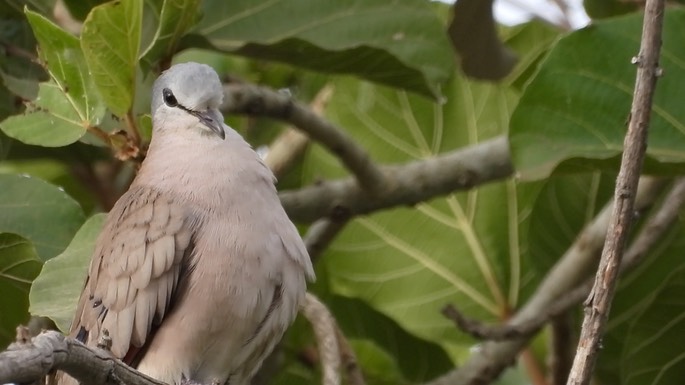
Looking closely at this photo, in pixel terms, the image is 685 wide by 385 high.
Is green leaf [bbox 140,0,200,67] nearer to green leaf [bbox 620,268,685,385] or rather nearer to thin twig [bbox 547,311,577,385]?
thin twig [bbox 547,311,577,385]

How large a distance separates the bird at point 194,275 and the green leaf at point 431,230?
1546 millimetres

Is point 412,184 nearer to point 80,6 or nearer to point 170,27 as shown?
point 170,27

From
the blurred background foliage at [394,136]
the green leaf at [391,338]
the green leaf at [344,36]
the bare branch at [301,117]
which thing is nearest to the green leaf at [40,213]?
the blurred background foliage at [394,136]

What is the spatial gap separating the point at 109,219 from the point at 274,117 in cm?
78

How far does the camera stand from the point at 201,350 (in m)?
3.42

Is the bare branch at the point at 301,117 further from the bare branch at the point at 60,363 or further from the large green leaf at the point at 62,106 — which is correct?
the bare branch at the point at 60,363

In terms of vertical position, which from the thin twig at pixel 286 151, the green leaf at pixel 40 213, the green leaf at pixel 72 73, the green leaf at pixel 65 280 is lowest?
the green leaf at pixel 65 280

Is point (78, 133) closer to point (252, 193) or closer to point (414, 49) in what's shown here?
point (252, 193)

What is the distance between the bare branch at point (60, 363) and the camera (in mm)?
2211

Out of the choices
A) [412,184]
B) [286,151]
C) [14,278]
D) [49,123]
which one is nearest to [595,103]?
[412,184]

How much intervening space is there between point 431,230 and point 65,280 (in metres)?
2.02

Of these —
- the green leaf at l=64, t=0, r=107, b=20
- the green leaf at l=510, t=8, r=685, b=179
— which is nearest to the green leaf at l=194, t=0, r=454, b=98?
the green leaf at l=64, t=0, r=107, b=20

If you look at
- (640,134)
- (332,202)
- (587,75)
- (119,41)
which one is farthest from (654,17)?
(332,202)

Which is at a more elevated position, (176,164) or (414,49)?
(414,49)
